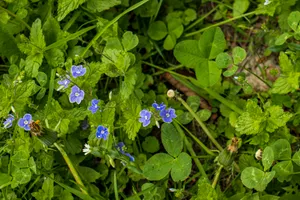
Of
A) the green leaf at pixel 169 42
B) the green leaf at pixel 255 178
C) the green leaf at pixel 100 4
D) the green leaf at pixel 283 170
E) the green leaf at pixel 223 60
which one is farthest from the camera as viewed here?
the green leaf at pixel 169 42

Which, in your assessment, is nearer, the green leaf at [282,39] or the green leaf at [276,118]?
the green leaf at [276,118]

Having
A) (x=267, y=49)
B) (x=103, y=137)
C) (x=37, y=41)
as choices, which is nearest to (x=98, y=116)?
(x=103, y=137)

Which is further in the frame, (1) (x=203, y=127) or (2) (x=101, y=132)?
(1) (x=203, y=127)

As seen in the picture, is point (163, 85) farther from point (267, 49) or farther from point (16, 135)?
point (16, 135)

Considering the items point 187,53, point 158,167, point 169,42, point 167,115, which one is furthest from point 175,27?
point 158,167

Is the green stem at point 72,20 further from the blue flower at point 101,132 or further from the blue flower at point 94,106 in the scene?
the blue flower at point 101,132

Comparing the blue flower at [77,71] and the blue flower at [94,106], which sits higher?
the blue flower at [77,71]

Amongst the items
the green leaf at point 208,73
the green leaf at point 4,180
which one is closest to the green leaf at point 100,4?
the green leaf at point 208,73

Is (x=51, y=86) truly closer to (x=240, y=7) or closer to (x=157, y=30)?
(x=157, y=30)
